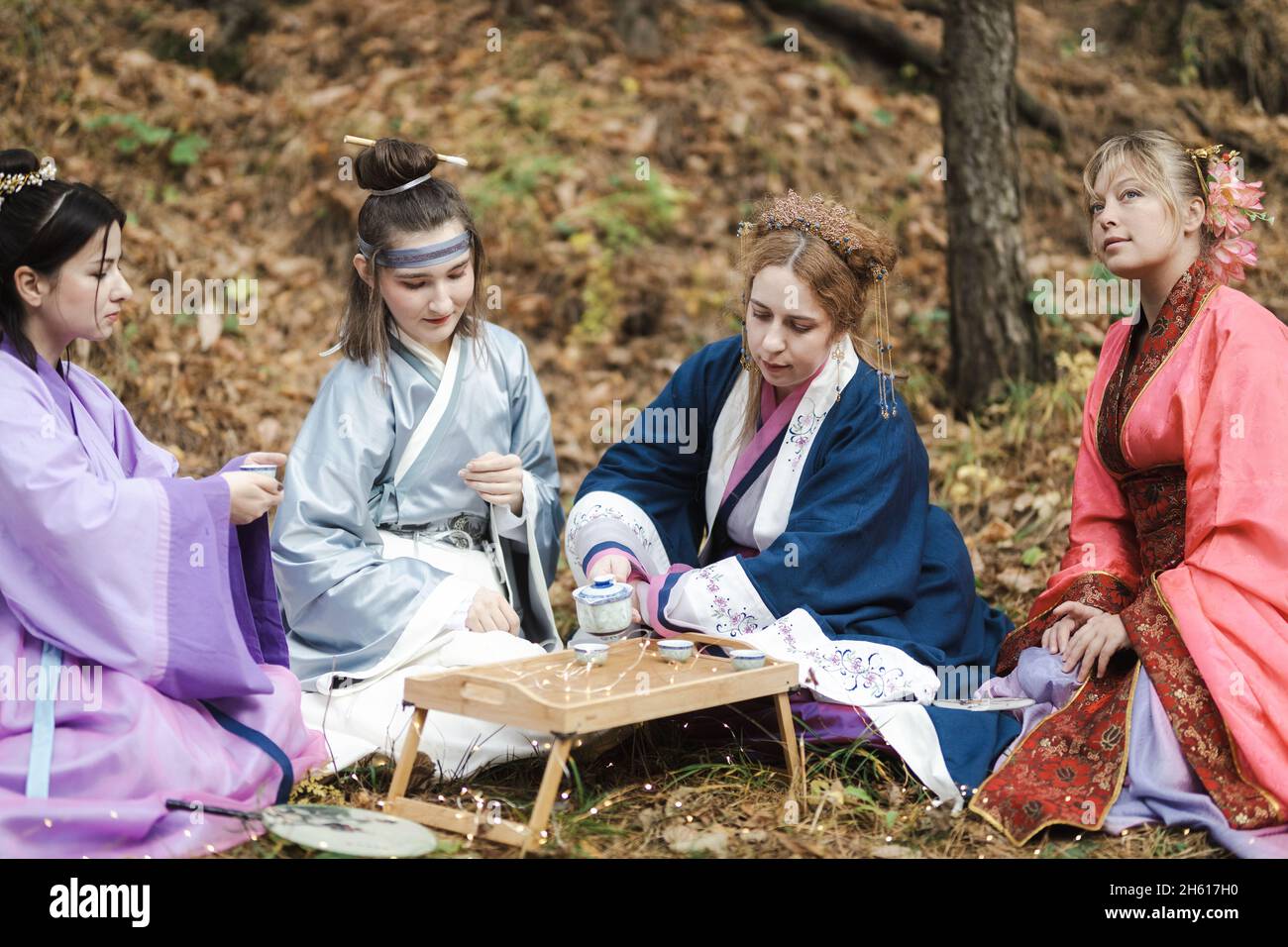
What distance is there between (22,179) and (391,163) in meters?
1.07

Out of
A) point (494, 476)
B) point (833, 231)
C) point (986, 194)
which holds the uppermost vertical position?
point (986, 194)

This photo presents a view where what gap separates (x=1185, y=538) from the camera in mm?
3488

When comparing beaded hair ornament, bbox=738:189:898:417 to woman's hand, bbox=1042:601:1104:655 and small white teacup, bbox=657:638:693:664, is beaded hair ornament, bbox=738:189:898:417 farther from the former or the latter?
small white teacup, bbox=657:638:693:664

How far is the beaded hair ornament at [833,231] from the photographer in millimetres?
3799

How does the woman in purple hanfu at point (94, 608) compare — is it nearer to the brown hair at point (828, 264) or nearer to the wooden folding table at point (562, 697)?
the wooden folding table at point (562, 697)

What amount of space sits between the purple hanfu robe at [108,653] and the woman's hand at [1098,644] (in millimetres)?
2122

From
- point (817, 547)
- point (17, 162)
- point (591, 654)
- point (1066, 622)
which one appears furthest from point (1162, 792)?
point (17, 162)

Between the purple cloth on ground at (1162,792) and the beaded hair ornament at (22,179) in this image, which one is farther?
the beaded hair ornament at (22,179)

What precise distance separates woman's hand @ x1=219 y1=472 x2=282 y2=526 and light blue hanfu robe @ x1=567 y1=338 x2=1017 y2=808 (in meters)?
0.99

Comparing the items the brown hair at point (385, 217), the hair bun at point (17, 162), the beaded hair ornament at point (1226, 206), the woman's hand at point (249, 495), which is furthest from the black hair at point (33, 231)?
the beaded hair ornament at point (1226, 206)

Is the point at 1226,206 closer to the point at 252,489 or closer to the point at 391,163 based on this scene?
the point at 391,163

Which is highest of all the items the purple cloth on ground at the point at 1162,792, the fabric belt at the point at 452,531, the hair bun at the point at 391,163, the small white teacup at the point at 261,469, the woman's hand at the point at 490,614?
the hair bun at the point at 391,163

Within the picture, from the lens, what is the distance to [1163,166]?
11.7 ft

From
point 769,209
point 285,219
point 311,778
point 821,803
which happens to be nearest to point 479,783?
point 311,778
